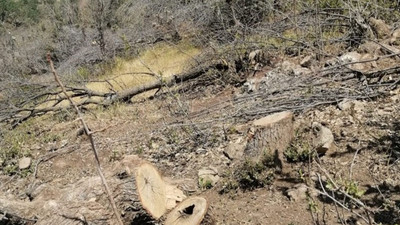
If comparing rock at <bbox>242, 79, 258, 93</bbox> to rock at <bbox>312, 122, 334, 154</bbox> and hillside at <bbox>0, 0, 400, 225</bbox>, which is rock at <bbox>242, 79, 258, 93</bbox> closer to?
hillside at <bbox>0, 0, 400, 225</bbox>

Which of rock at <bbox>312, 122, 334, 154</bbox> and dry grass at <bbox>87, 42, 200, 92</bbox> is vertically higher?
rock at <bbox>312, 122, 334, 154</bbox>

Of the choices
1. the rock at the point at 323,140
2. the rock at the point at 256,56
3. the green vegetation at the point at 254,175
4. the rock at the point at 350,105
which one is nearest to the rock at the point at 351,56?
the rock at the point at 350,105

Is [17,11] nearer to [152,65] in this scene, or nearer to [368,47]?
[152,65]

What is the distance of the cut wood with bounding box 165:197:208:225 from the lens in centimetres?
367

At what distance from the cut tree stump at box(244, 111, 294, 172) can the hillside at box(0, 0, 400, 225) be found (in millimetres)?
11

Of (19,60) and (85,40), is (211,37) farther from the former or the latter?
(19,60)

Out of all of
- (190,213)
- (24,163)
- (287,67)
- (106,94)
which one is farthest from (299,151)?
(106,94)

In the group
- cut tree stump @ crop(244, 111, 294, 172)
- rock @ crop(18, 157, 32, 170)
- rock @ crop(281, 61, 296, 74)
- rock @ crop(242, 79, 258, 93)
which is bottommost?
rock @ crop(242, 79, 258, 93)

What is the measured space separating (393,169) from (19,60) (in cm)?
1119

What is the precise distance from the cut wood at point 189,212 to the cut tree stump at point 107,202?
17 centimetres

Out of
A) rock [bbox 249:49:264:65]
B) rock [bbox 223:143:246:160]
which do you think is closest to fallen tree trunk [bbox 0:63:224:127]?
rock [bbox 249:49:264:65]

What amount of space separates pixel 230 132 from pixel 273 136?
100 cm

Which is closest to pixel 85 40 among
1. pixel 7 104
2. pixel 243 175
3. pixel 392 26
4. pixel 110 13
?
pixel 110 13

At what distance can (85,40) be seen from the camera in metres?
12.6
